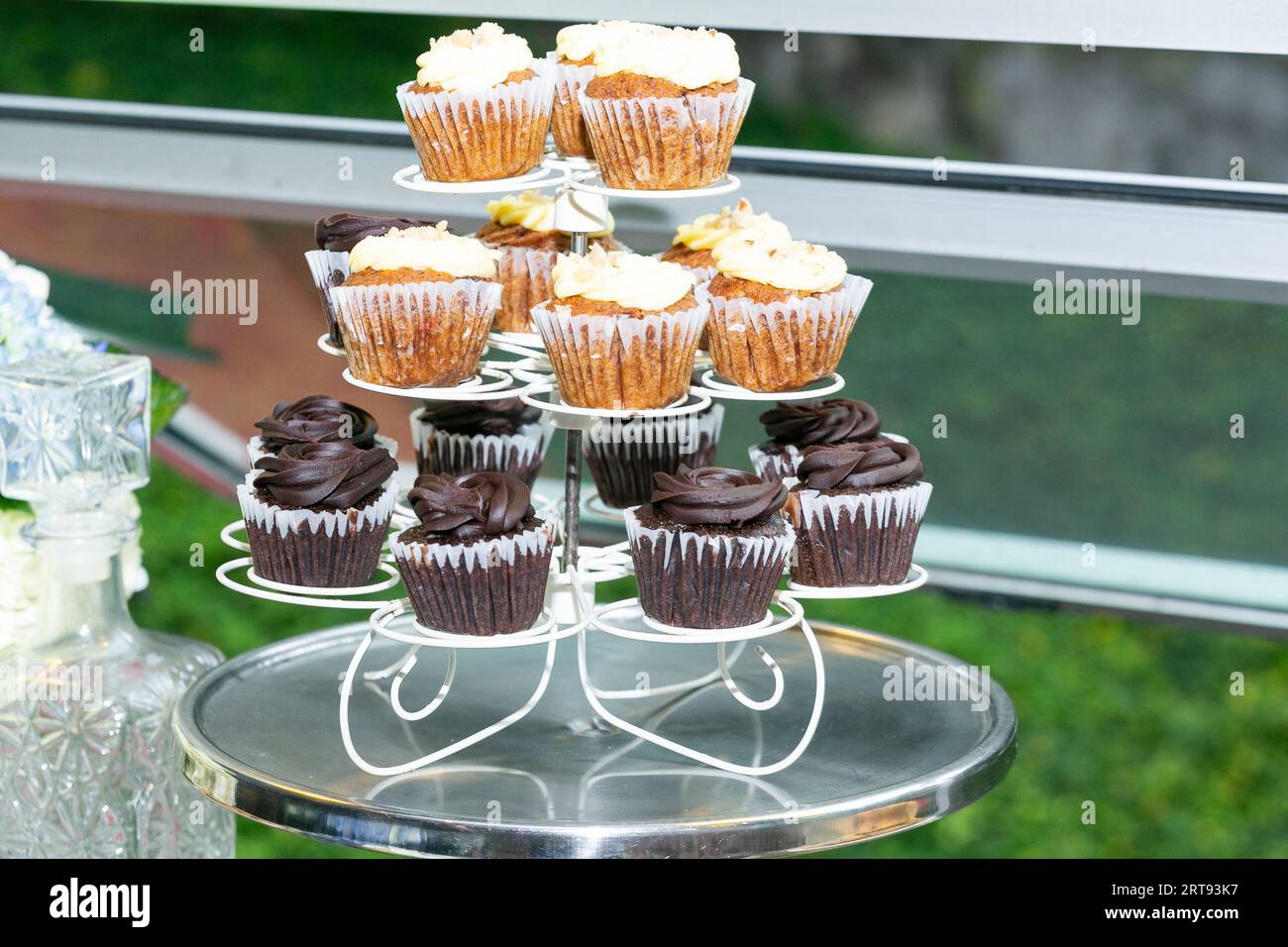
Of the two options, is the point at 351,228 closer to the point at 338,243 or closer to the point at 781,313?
the point at 338,243

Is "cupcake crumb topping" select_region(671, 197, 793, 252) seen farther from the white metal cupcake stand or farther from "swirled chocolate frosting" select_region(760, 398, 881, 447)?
"swirled chocolate frosting" select_region(760, 398, 881, 447)

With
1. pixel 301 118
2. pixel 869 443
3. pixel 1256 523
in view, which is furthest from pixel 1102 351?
pixel 869 443

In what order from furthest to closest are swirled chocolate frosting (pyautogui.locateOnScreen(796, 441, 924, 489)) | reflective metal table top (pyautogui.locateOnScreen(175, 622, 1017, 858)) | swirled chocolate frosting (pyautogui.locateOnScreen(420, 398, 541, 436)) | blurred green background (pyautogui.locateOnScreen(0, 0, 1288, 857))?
blurred green background (pyautogui.locateOnScreen(0, 0, 1288, 857)) < swirled chocolate frosting (pyautogui.locateOnScreen(420, 398, 541, 436)) < swirled chocolate frosting (pyautogui.locateOnScreen(796, 441, 924, 489)) < reflective metal table top (pyautogui.locateOnScreen(175, 622, 1017, 858))

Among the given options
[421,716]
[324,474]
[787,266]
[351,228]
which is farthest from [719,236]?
[421,716]

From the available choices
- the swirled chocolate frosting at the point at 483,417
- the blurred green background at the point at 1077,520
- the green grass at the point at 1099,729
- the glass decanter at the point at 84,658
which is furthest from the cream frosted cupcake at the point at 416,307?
the green grass at the point at 1099,729

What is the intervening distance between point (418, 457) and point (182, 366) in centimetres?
243

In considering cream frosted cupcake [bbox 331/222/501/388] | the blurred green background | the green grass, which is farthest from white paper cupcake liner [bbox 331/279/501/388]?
the green grass

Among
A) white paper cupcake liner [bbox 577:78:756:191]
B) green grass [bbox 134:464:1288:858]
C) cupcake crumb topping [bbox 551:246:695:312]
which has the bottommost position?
green grass [bbox 134:464:1288:858]

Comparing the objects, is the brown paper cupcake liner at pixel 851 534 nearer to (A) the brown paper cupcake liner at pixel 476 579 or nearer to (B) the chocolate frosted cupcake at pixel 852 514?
(B) the chocolate frosted cupcake at pixel 852 514

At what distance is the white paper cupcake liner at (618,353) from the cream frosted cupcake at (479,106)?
0.18m

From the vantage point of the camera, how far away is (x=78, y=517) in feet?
5.85

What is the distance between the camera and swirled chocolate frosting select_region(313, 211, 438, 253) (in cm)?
176

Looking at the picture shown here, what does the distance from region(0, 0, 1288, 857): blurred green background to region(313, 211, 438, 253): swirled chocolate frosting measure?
2015mm
